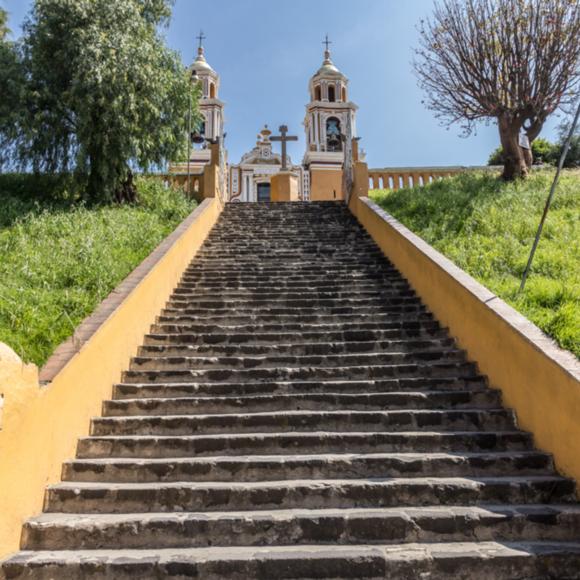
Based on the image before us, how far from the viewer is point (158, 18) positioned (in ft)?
41.8

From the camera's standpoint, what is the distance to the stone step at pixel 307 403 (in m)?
4.51

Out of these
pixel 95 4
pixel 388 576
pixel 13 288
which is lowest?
pixel 388 576

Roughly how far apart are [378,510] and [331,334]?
2.67 m

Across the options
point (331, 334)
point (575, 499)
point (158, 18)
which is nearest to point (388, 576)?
point (575, 499)

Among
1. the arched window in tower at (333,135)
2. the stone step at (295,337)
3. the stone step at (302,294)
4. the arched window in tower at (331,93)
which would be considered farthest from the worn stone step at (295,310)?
the arched window in tower at (331,93)

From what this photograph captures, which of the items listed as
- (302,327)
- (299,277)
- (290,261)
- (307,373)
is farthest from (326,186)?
(307,373)

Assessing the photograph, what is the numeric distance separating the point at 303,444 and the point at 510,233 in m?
5.76

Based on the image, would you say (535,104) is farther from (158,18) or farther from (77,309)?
(77,309)

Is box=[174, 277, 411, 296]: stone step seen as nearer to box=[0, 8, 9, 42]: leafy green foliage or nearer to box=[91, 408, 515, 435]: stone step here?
box=[91, 408, 515, 435]: stone step

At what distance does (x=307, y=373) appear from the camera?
16.5 ft

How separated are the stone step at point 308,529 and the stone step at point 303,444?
74 cm

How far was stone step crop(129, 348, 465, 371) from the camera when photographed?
17.3 ft

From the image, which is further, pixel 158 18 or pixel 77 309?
pixel 158 18

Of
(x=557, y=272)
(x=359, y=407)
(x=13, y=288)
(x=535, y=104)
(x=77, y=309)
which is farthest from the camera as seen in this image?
(x=535, y=104)
